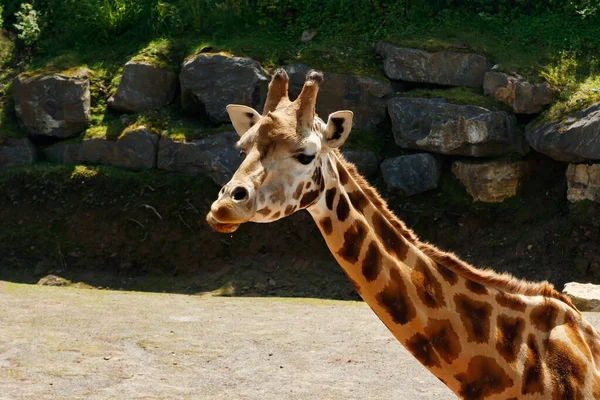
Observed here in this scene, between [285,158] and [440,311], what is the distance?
107cm

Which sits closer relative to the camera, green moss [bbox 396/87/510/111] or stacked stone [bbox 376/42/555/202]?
stacked stone [bbox 376/42/555/202]

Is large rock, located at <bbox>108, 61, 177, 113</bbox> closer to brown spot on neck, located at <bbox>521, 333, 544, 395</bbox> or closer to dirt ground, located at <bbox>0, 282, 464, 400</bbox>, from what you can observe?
dirt ground, located at <bbox>0, 282, 464, 400</bbox>

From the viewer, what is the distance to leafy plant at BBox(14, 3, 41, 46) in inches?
658

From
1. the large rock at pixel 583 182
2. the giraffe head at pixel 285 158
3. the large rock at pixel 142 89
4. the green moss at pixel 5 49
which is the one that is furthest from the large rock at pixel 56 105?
the giraffe head at pixel 285 158

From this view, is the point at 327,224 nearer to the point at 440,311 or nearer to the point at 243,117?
the point at 440,311

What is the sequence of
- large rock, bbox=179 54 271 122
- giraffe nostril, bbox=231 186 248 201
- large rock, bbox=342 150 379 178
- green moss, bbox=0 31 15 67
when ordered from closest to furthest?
giraffe nostril, bbox=231 186 248 201, large rock, bbox=342 150 379 178, large rock, bbox=179 54 271 122, green moss, bbox=0 31 15 67

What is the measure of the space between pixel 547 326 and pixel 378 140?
30.9ft

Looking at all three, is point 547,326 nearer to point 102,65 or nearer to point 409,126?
point 409,126

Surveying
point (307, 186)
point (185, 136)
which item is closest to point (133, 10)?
point (185, 136)

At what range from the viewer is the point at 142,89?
15117mm

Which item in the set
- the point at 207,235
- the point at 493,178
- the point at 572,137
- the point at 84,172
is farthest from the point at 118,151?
the point at 572,137

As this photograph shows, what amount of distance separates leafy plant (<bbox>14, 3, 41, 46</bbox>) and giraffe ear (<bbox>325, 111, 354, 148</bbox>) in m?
13.0

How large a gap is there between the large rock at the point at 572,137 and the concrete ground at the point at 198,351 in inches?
122

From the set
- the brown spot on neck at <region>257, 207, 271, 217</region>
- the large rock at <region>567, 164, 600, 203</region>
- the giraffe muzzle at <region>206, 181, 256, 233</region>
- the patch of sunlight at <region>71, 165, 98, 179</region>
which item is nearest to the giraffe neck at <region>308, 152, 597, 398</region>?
the brown spot on neck at <region>257, 207, 271, 217</region>
